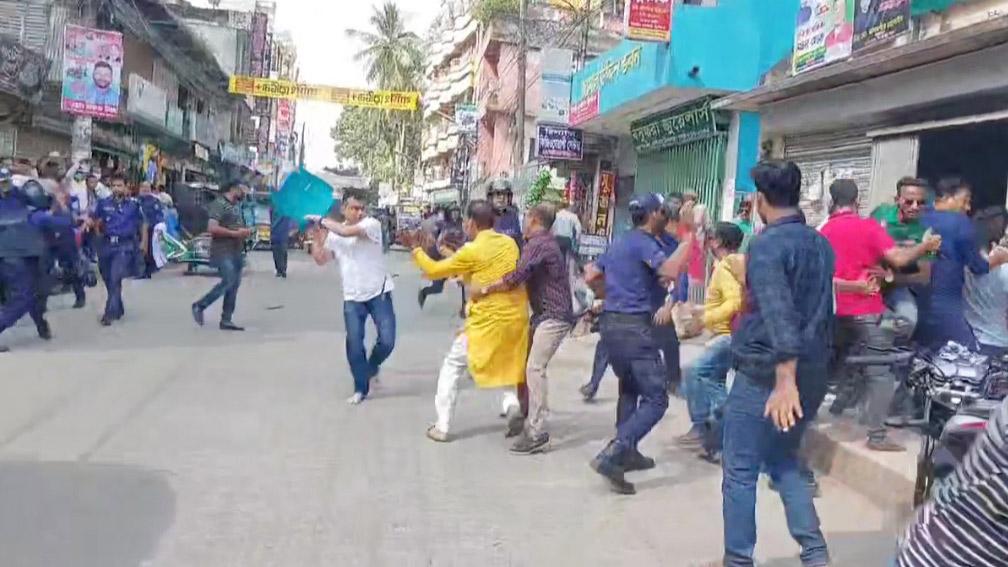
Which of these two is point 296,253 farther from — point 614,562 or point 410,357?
point 614,562

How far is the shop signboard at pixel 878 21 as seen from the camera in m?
9.92

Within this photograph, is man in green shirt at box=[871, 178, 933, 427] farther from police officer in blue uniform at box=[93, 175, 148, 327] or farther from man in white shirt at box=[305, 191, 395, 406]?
police officer in blue uniform at box=[93, 175, 148, 327]

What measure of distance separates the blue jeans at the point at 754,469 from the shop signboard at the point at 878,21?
7087mm

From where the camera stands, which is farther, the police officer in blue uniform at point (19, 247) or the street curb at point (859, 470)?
the police officer in blue uniform at point (19, 247)

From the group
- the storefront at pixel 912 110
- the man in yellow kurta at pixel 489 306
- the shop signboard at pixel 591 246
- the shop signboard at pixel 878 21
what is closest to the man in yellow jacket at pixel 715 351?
the man in yellow kurta at pixel 489 306

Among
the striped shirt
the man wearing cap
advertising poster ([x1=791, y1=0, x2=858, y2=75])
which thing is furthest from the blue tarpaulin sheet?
the striped shirt

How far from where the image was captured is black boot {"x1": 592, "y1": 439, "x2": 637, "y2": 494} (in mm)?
5629

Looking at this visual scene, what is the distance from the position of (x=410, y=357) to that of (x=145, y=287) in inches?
297

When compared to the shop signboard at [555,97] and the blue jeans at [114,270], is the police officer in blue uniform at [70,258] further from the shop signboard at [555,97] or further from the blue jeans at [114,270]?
the shop signboard at [555,97]

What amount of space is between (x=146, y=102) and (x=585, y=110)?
11979mm

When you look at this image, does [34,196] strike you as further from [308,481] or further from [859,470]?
[859,470]

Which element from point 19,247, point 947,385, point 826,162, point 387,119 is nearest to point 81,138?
point 19,247

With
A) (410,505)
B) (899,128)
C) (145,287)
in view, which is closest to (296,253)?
(145,287)

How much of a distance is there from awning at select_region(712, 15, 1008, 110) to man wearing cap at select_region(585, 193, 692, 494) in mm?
3590
